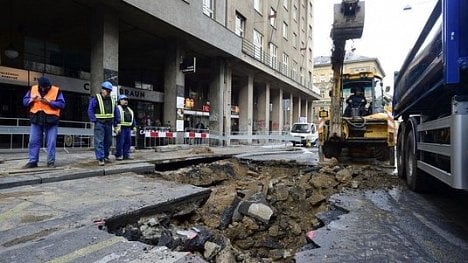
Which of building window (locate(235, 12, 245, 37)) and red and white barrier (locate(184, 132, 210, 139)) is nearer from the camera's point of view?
red and white barrier (locate(184, 132, 210, 139))

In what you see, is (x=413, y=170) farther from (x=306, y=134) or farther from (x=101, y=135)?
(x=306, y=134)

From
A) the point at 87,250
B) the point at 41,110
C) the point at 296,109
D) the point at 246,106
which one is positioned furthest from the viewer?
the point at 296,109

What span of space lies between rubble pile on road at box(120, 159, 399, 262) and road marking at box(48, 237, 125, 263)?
488 millimetres

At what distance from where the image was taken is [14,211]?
3957mm

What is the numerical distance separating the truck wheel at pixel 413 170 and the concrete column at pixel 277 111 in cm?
2505

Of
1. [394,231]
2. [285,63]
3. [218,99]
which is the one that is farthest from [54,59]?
[285,63]

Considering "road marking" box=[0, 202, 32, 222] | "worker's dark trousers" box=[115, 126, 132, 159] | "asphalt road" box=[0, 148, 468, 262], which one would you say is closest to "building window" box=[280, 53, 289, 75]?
"worker's dark trousers" box=[115, 126, 132, 159]

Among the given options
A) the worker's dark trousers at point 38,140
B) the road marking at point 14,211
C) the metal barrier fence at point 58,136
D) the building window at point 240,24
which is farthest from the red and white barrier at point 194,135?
the road marking at point 14,211

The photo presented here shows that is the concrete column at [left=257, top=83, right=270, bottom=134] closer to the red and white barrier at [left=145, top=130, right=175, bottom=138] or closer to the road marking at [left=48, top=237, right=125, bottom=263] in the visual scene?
the red and white barrier at [left=145, top=130, right=175, bottom=138]

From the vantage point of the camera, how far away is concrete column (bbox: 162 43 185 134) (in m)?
15.7

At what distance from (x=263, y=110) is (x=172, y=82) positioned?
13202 millimetres

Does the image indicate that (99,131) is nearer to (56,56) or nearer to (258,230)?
(258,230)

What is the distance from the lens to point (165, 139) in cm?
1523

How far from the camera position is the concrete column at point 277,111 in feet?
104
